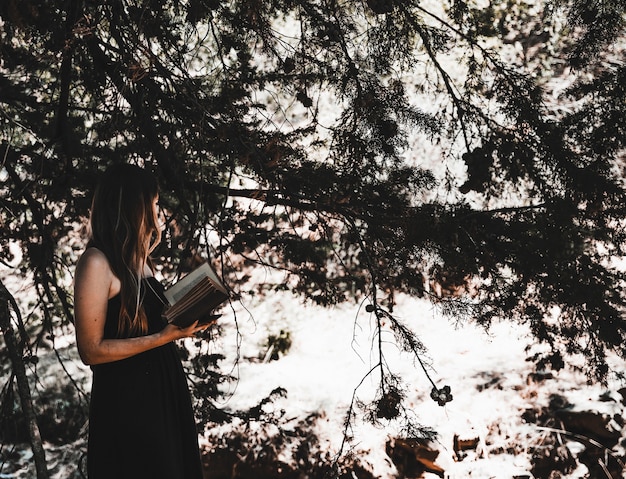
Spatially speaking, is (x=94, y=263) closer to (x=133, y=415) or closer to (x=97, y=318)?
(x=97, y=318)

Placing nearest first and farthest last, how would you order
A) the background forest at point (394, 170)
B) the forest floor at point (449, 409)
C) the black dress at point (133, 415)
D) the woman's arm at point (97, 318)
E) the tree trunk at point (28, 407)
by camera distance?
the woman's arm at point (97, 318)
the black dress at point (133, 415)
the tree trunk at point (28, 407)
the background forest at point (394, 170)
the forest floor at point (449, 409)

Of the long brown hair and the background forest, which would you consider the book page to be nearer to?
the long brown hair

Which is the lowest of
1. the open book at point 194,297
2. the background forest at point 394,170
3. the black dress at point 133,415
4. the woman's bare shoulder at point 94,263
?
the black dress at point 133,415

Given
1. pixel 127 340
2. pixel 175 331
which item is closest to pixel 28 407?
pixel 127 340

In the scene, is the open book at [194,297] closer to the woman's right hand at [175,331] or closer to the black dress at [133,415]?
the woman's right hand at [175,331]

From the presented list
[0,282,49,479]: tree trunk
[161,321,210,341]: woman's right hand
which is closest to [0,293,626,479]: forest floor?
[0,282,49,479]: tree trunk

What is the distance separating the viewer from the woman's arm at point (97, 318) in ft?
5.76

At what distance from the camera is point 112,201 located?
1.89m

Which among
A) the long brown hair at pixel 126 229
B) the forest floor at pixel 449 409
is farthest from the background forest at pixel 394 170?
the forest floor at pixel 449 409

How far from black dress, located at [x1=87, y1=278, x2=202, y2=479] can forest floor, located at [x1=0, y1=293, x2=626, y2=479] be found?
194 centimetres

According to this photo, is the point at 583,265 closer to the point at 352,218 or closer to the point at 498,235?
the point at 498,235

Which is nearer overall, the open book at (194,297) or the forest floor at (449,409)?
the open book at (194,297)

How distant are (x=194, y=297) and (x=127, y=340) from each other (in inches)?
10.9

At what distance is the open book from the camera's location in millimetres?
1772
